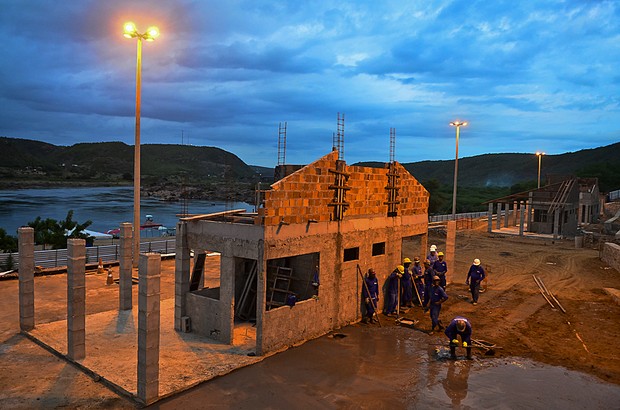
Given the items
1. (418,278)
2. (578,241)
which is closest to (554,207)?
(578,241)

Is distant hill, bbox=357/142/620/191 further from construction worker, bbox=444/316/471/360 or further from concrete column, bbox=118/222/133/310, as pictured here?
construction worker, bbox=444/316/471/360

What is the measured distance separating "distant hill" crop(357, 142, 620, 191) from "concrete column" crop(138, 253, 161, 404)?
131992mm

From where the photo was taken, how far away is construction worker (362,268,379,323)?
48.5ft

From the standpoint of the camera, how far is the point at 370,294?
14.8 m

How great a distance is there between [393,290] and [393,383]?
562cm

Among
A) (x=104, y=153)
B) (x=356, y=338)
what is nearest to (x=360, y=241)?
(x=356, y=338)

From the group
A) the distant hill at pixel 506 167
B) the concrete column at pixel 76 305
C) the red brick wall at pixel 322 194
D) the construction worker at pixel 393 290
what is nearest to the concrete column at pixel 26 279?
the concrete column at pixel 76 305

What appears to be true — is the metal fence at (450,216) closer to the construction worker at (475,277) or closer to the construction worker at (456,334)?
the construction worker at (475,277)

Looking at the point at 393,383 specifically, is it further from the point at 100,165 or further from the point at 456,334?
the point at 100,165

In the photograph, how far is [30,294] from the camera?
13.0 metres

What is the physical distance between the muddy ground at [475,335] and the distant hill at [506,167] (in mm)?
119067

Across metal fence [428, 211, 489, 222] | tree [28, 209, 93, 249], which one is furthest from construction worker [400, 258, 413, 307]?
metal fence [428, 211, 489, 222]

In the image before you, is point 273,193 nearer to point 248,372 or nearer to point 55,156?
point 248,372

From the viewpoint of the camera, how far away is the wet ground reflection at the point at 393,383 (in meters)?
9.37
